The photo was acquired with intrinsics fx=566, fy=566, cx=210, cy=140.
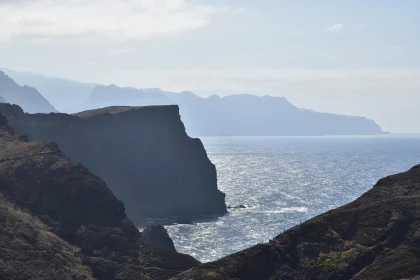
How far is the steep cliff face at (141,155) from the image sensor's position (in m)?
168

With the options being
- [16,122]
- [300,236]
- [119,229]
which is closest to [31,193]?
[119,229]

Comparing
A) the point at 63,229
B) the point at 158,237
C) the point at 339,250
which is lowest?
the point at 158,237

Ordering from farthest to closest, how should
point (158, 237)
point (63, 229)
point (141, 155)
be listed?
point (141, 155) → point (158, 237) → point (63, 229)

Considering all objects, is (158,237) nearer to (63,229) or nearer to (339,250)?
(63,229)

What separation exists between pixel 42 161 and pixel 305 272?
63393 millimetres

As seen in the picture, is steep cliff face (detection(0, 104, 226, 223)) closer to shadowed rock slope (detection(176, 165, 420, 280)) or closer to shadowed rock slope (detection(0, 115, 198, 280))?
shadowed rock slope (detection(0, 115, 198, 280))

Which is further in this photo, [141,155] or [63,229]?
[141,155]

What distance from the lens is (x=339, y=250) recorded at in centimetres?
4678

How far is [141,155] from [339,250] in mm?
138566

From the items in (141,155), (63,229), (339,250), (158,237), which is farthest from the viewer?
(141,155)

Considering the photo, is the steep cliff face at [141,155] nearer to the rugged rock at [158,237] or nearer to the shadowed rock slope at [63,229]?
the rugged rock at [158,237]

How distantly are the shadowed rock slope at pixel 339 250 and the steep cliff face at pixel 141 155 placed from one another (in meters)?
113

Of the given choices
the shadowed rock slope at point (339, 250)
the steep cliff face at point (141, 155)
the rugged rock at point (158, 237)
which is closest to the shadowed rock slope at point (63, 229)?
the rugged rock at point (158, 237)

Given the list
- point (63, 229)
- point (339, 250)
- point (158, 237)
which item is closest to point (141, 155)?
point (158, 237)
